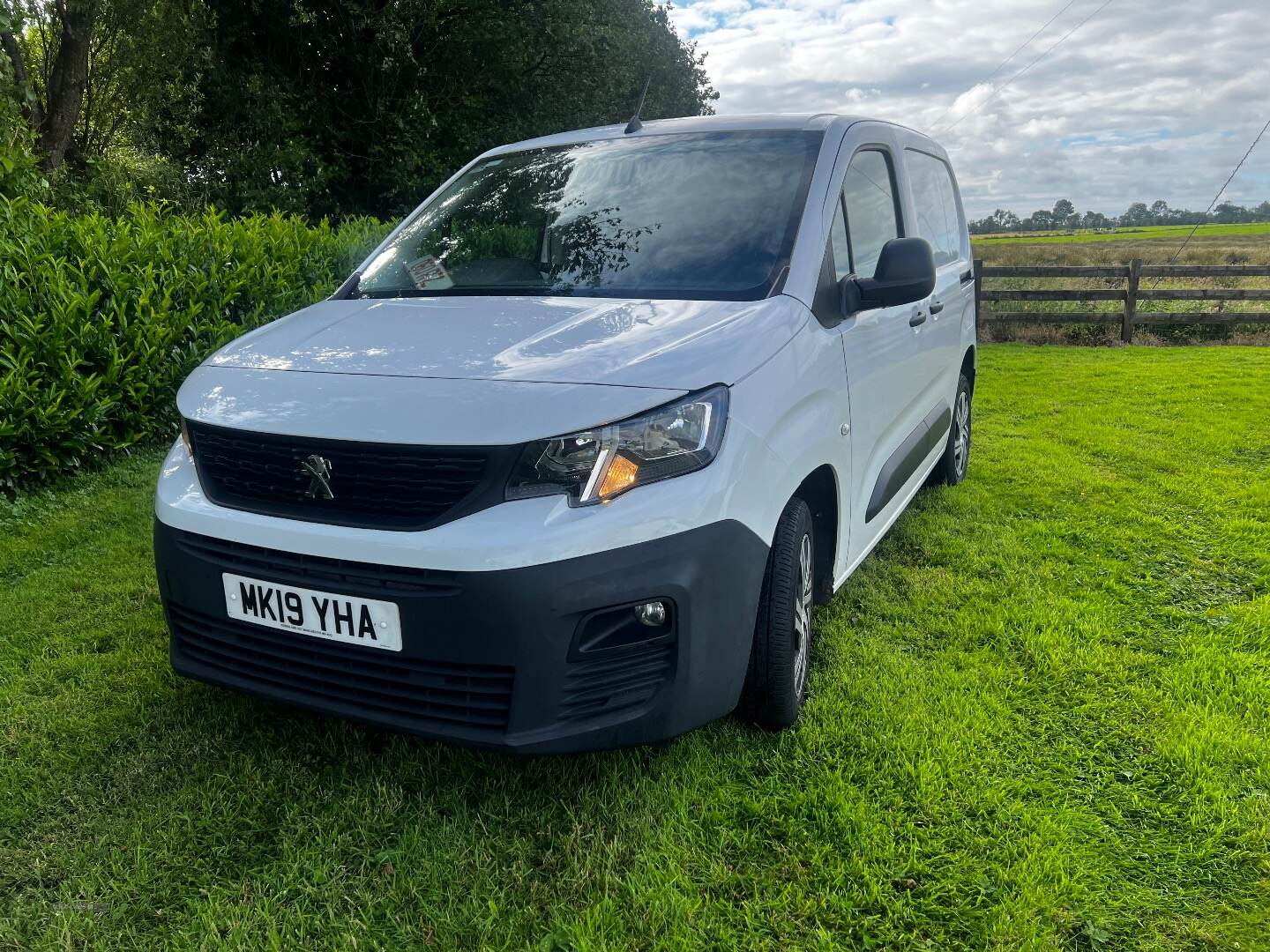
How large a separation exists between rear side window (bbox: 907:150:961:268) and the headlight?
226 centimetres

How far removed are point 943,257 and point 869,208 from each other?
134 cm

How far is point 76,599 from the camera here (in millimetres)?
→ 3643

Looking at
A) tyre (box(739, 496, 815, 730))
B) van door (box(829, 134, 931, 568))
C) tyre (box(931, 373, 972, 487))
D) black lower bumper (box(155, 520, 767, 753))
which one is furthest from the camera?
tyre (box(931, 373, 972, 487))

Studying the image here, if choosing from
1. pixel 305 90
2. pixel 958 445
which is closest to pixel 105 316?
pixel 958 445

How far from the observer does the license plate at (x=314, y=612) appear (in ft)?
6.48

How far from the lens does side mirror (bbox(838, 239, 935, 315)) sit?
2730 millimetres

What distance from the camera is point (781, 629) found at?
238 cm

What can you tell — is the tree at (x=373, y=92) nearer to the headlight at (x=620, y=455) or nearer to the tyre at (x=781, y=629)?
the tyre at (x=781, y=629)

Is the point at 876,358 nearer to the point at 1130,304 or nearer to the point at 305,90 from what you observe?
the point at 1130,304

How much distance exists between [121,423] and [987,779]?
5.12m

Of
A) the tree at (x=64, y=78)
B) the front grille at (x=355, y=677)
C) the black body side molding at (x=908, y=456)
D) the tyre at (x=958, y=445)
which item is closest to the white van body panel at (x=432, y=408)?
the front grille at (x=355, y=677)

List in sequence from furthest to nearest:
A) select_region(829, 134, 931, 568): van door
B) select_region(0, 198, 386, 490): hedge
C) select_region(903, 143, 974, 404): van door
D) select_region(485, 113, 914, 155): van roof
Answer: select_region(0, 198, 386, 490): hedge, select_region(903, 143, 974, 404): van door, select_region(485, 113, 914, 155): van roof, select_region(829, 134, 931, 568): van door

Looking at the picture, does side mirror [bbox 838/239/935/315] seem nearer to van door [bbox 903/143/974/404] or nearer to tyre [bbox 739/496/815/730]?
tyre [bbox 739/496/815/730]

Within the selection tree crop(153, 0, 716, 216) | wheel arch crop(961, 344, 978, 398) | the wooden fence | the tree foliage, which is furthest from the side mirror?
tree crop(153, 0, 716, 216)
